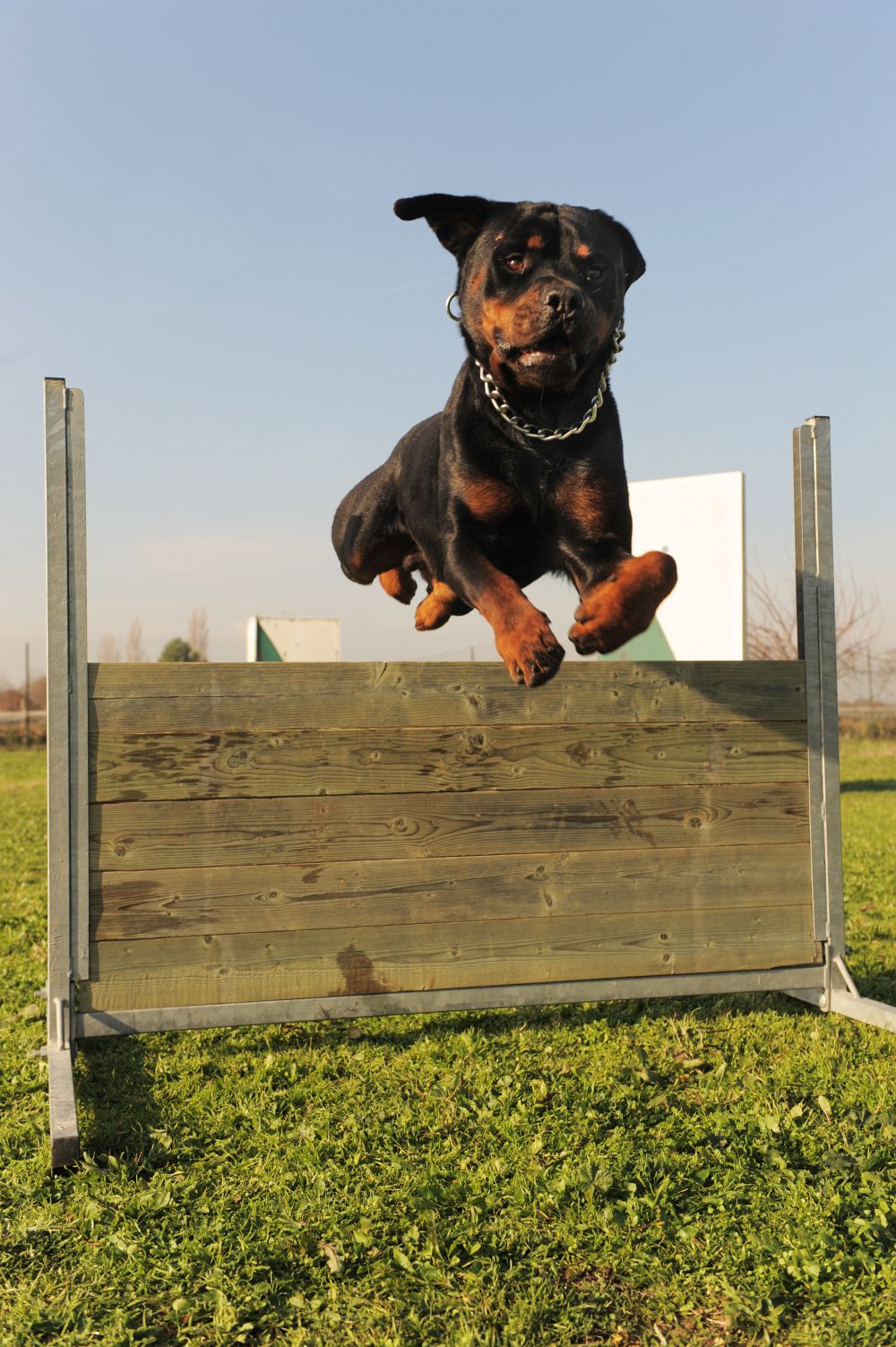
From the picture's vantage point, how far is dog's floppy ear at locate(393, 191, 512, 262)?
2.61 metres

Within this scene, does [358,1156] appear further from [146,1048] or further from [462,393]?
[462,393]

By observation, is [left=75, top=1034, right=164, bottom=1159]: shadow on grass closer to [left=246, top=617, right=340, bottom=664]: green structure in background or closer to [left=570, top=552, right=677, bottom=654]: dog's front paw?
[left=570, top=552, right=677, bottom=654]: dog's front paw

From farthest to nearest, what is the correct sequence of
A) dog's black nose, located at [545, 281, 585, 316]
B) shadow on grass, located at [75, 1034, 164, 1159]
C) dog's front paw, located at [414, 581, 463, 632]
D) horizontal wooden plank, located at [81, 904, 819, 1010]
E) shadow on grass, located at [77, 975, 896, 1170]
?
horizontal wooden plank, located at [81, 904, 819, 1010] < dog's front paw, located at [414, 581, 463, 632] < shadow on grass, located at [77, 975, 896, 1170] < shadow on grass, located at [75, 1034, 164, 1159] < dog's black nose, located at [545, 281, 585, 316]

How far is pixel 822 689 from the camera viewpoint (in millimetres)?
4004

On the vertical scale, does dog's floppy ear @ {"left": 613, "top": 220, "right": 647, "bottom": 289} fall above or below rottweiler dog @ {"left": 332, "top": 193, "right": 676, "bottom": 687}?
above

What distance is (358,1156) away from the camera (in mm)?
2830

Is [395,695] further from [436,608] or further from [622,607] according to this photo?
[622,607]

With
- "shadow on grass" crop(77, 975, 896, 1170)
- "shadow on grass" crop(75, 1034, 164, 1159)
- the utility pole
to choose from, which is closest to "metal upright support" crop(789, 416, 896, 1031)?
"shadow on grass" crop(77, 975, 896, 1170)

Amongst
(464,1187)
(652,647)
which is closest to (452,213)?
(464,1187)

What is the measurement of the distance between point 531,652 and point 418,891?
1.38 metres

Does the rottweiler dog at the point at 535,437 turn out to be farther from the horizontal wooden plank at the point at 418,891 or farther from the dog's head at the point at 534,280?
the horizontal wooden plank at the point at 418,891

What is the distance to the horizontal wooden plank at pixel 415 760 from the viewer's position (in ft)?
11.2

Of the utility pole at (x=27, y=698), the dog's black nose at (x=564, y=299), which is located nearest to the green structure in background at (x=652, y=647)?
the dog's black nose at (x=564, y=299)

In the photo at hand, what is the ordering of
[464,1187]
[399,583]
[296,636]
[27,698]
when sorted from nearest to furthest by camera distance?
1. [464,1187]
2. [399,583]
3. [296,636]
4. [27,698]
